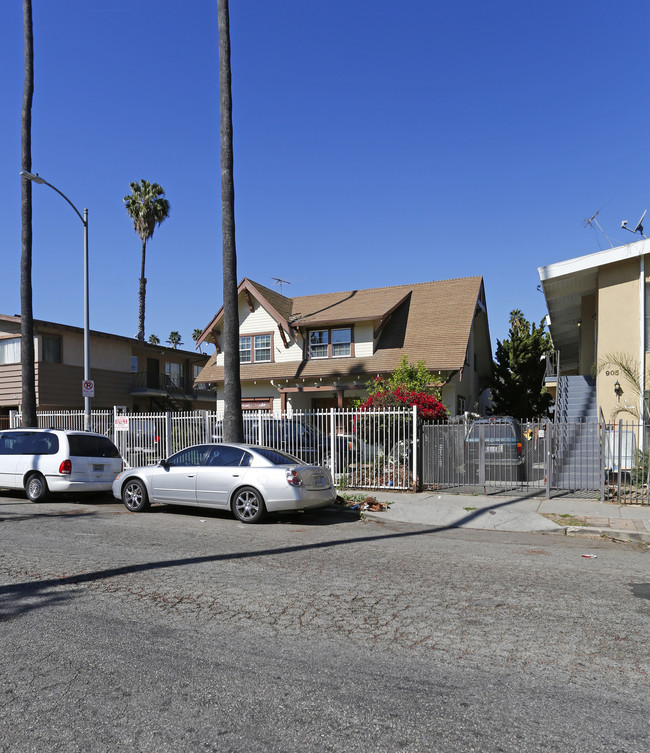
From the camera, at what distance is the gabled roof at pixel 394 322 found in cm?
2517

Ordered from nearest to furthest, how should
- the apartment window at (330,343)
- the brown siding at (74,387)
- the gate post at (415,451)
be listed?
the gate post at (415,451) < the apartment window at (330,343) < the brown siding at (74,387)

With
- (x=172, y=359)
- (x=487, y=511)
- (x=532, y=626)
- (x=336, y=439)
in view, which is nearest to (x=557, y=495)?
(x=487, y=511)

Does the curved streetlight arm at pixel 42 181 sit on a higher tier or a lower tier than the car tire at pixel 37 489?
higher

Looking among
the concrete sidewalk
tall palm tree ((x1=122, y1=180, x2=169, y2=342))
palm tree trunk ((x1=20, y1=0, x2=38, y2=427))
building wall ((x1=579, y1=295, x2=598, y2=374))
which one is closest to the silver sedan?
the concrete sidewalk

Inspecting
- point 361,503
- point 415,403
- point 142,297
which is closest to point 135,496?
point 361,503

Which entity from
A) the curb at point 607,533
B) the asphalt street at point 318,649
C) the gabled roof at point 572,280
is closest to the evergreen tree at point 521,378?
the gabled roof at point 572,280

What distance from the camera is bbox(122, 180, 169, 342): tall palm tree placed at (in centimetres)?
4222

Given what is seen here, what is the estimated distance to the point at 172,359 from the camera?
36844 millimetres

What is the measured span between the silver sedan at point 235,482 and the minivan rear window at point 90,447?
208cm

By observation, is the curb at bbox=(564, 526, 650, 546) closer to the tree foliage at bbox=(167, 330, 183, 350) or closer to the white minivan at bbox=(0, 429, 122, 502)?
the white minivan at bbox=(0, 429, 122, 502)

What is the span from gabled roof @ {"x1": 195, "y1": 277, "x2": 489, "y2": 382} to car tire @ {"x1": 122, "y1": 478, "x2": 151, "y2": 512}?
1385cm

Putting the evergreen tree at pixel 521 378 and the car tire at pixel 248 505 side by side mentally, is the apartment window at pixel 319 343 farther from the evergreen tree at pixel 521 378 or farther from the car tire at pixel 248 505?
the car tire at pixel 248 505

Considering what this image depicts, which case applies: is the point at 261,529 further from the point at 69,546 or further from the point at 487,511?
the point at 487,511

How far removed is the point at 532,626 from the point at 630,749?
77.0 inches
